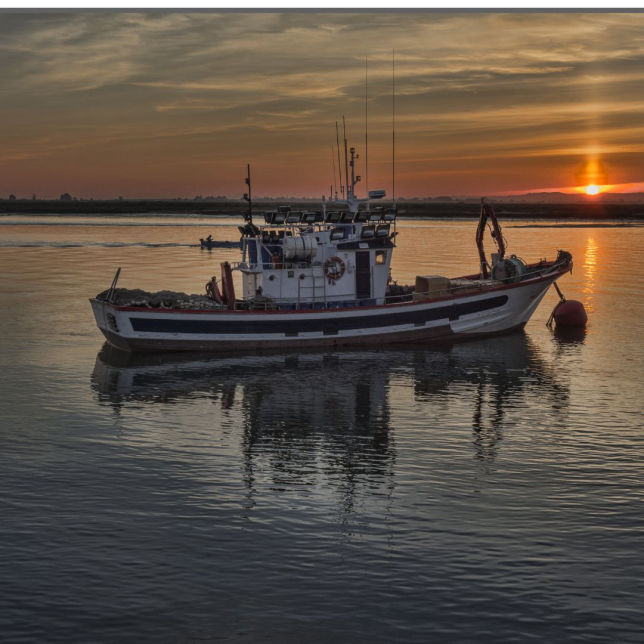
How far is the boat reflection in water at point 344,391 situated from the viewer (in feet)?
75.8

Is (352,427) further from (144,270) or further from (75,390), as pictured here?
(144,270)

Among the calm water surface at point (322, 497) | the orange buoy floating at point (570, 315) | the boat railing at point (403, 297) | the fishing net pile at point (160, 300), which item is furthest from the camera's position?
the orange buoy floating at point (570, 315)

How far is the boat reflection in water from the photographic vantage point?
23.1 meters

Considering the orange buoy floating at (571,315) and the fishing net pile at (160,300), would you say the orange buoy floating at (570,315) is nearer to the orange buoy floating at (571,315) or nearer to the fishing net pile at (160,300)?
the orange buoy floating at (571,315)

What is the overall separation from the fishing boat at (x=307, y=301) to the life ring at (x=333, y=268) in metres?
0.05

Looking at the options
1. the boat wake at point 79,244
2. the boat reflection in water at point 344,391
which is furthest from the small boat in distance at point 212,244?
the boat reflection in water at point 344,391

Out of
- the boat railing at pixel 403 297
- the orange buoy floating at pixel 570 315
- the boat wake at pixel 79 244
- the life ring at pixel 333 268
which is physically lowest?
the orange buoy floating at pixel 570 315

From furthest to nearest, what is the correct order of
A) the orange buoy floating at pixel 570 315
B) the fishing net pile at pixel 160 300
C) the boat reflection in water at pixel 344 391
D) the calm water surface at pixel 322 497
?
the orange buoy floating at pixel 570 315 < the fishing net pile at pixel 160 300 < the boat reflection in water at pixel 344 391 < the calm water surface at pixel 322 497

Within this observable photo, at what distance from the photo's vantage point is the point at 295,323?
122 ft

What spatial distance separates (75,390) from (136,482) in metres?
11.3

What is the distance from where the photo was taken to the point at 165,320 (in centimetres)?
3616

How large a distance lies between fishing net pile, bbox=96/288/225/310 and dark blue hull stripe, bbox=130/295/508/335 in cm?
76

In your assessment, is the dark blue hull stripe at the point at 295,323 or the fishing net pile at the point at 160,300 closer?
the dark blue hull stripe at the point at 295,323

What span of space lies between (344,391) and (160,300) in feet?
35.3
